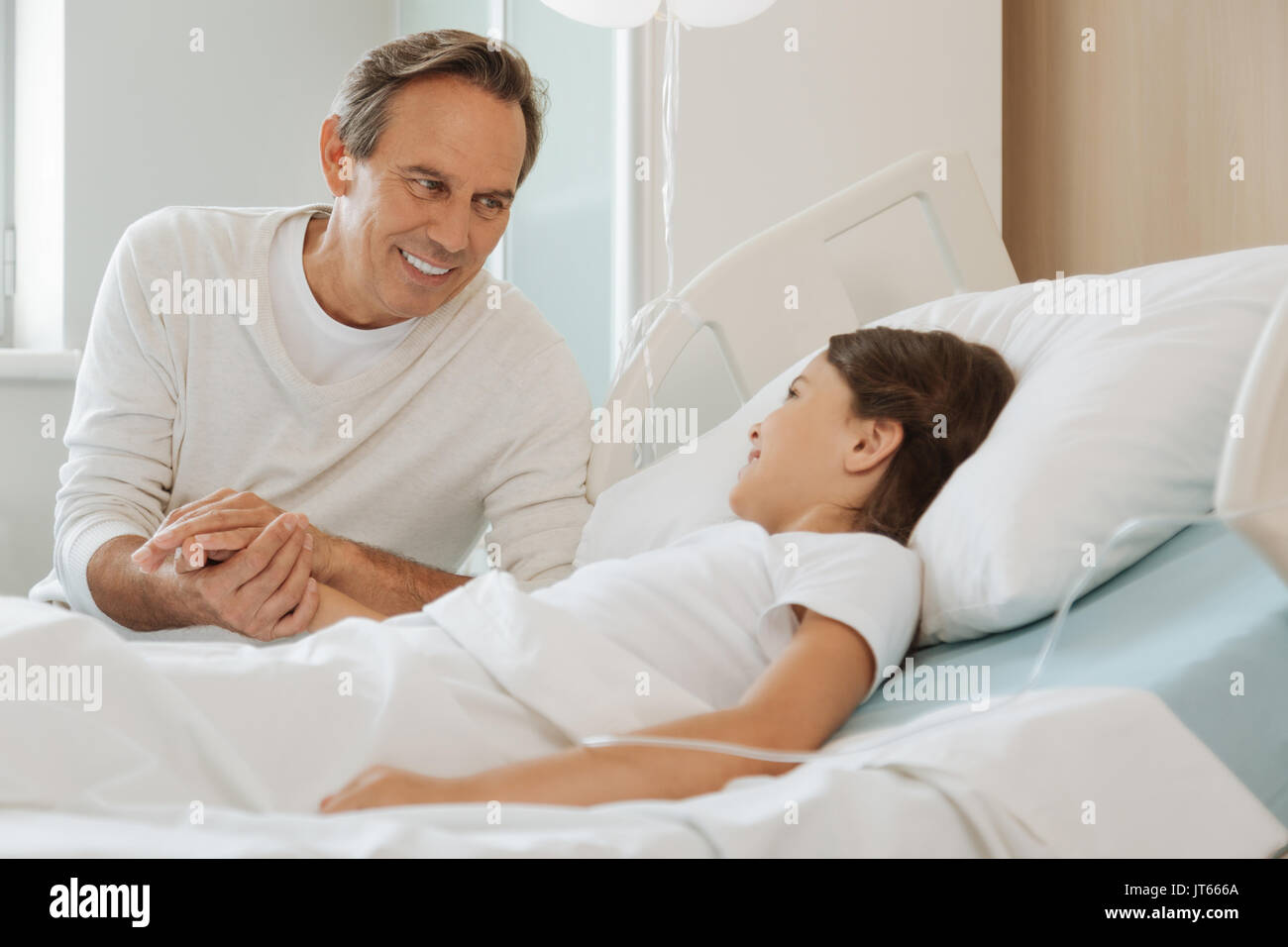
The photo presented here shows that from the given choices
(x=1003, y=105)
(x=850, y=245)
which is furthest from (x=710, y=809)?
(x=1003, y=105)

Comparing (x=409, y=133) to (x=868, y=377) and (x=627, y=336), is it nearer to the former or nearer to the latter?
(x=627, y=336)

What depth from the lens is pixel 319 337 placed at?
5.06 ft

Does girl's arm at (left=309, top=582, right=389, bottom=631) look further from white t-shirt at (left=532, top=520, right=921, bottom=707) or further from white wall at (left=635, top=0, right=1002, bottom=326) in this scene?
white wall at (left=635, top=0, right=1002, bottom=326)

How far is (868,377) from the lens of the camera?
1.17 meters

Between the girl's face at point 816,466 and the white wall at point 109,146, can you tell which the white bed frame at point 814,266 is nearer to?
the girl's face at point 816,466

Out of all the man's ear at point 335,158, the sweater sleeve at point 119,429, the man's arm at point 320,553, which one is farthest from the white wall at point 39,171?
the man's arm at point 320,553

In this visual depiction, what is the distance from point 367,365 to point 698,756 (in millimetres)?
960

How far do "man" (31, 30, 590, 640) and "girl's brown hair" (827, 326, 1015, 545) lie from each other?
444 mm

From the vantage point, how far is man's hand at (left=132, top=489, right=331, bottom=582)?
118 centimetres

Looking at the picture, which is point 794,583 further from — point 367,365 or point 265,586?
point 367,365

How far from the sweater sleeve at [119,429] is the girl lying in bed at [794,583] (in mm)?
360

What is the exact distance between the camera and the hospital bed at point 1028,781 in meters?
0.56

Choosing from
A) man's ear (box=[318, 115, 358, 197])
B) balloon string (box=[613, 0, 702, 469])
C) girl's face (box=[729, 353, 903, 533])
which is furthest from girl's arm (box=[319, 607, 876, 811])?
man's ear (box=[318, 115, 358, 197])

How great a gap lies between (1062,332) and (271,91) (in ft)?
6.52
